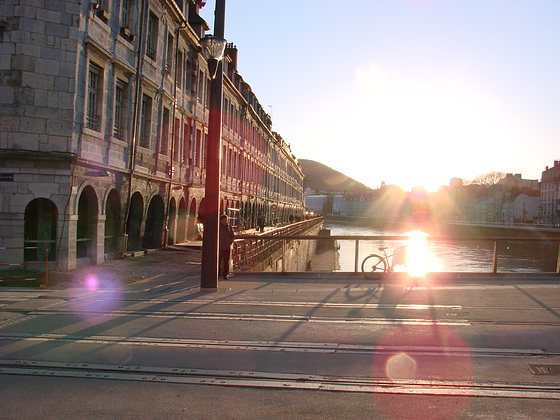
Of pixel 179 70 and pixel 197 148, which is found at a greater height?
pixel 179 70

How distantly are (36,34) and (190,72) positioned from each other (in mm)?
12498

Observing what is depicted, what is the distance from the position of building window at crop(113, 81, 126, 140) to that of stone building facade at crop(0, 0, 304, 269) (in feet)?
0.12

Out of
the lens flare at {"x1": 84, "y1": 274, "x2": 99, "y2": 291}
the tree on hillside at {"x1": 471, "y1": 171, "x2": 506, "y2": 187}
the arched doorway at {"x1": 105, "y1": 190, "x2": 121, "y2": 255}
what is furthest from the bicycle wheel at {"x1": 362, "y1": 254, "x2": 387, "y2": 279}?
the tree on hillside at {"x1": 471, "y1": 171, "x2": 506, "y2": 187}

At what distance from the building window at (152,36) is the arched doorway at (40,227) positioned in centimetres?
809

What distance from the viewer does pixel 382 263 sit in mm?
12430

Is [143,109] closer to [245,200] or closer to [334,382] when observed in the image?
[334,382]

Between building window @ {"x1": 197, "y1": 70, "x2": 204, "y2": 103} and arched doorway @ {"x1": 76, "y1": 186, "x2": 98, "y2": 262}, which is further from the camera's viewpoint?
building window @ {"x1": 197, "y1": 70, "x2": 204, "y2": 103}

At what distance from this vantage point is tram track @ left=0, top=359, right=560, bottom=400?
15.1 feet

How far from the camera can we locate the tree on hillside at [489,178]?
14650 cm

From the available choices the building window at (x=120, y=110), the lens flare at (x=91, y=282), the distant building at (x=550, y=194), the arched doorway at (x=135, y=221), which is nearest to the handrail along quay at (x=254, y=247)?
the lens flare at (x=91, y=282)

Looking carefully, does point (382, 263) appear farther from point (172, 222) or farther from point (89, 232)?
point (172, 222)

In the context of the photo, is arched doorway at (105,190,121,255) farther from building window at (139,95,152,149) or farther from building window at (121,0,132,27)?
building window at (121,0,132,27)

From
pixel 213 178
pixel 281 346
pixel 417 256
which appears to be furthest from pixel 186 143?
pixel 281 346

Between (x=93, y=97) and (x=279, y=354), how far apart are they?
12413mm
